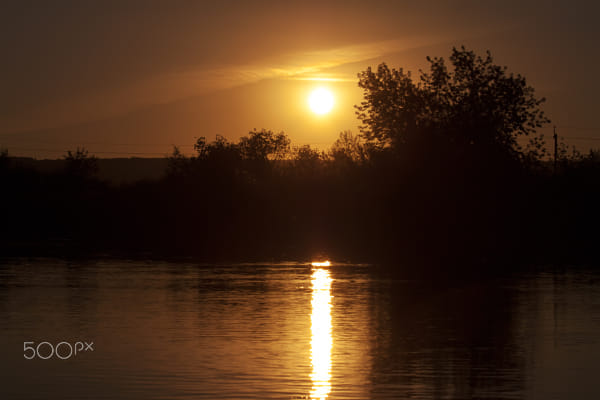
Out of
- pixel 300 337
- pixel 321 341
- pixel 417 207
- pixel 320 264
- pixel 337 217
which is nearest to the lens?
pixel 321 341

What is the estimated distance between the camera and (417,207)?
4844 centimetres

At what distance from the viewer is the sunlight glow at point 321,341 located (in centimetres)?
1129

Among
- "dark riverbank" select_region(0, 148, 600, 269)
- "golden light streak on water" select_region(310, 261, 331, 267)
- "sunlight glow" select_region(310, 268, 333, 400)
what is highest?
"dark riverbank" select_region(0, 148, 600, 269)

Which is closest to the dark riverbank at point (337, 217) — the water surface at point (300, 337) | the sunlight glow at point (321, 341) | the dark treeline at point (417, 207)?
the dark treeline at point (417, 207)

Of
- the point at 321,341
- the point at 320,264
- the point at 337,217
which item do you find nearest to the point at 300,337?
the point at 321,341

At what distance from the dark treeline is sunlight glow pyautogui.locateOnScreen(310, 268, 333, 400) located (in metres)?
12.6

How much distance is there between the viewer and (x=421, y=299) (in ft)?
71.1

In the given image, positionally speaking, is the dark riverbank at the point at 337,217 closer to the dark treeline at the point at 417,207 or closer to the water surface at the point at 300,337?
the dark treeline at the point at 417,207

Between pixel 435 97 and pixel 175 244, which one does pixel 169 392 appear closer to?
pixel 175 244

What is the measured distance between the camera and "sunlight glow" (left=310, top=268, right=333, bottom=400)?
37.0ft

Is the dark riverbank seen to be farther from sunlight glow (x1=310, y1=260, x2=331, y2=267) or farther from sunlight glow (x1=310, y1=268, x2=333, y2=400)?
sunlight glow (x1=310, y1=268, x2=333, y2=400)

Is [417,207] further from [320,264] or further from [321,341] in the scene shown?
[321,341]

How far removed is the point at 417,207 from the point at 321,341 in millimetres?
34136

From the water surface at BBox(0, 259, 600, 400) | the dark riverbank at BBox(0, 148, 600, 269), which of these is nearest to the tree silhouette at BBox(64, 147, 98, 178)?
the dark riverbank at BBox(0, 148, 600, 269)
